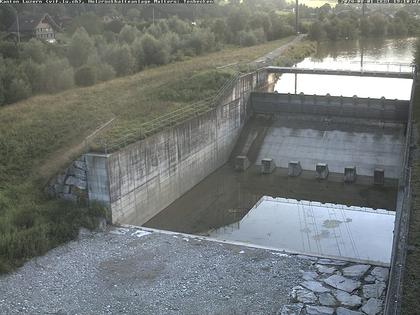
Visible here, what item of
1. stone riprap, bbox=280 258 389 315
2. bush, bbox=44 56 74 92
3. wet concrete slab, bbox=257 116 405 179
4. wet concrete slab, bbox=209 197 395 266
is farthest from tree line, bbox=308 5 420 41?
stone riprap, bbox=280 258 389 315

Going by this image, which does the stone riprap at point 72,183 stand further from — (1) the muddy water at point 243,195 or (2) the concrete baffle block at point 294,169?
(2) the concrete baffle block at point 294,169

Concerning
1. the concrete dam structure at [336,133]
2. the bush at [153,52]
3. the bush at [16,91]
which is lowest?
the concrete dam structure at [336,133]

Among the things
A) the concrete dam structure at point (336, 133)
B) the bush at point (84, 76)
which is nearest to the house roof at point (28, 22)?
the bush at point (84, 76)

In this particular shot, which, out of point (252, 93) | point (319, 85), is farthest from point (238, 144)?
point (319, 85)

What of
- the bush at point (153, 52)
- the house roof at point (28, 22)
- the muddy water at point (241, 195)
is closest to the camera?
the muddy water at point (241, 195)

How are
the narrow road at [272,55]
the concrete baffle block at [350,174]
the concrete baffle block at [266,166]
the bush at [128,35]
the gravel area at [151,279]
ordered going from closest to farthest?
the gravel area at [151,279] → the concrete baffle block at [350,174] → the concrete baffle block at [266,166] → the narrow road at [272,55] → the bush at [128,35]

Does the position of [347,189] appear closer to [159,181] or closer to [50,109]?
[159,181]

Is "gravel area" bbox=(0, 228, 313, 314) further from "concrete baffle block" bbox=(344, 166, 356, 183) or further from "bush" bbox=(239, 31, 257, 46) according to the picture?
"bush" bbox=(239, 31, 257, 46)
